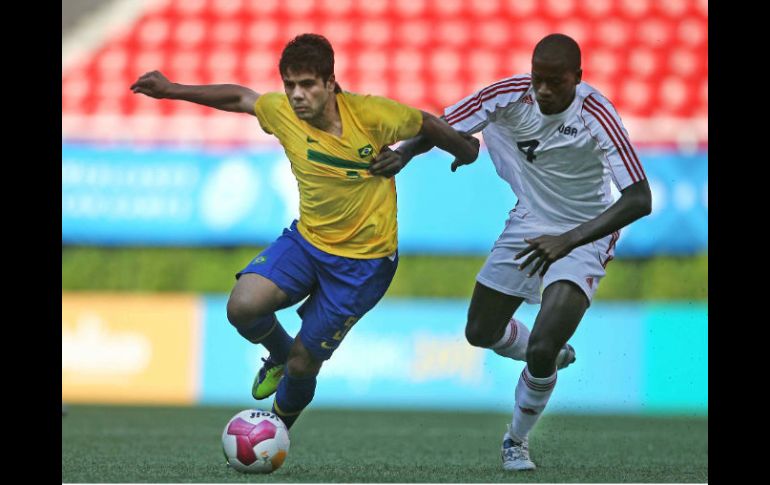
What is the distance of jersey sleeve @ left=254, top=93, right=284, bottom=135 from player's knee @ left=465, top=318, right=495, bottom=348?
165 centimetres

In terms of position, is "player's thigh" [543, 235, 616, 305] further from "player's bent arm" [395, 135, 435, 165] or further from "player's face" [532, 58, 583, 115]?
"player's bent arm" [395, 135, 435, 165]

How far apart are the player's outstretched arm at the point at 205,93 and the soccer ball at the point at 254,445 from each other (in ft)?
4.94

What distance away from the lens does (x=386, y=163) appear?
6.09m

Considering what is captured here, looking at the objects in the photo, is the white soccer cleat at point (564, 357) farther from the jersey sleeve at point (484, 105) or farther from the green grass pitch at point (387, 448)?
the jersey sleeve at point (484, 105)

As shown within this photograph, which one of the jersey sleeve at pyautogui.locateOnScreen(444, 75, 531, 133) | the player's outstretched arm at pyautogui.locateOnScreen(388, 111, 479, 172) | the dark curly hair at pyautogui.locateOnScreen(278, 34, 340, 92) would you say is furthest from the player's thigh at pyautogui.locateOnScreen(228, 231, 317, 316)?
the jersey sleeve at pyautogui.locateOnScreen(444, 75, 531, 133)

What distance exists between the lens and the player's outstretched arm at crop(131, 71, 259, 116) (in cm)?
612

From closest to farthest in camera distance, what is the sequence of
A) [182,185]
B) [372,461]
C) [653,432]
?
1. [372,461]
2. [653,432]
3. [182,185]

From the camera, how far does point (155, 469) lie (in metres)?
6.21

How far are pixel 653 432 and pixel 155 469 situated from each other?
13.8ft

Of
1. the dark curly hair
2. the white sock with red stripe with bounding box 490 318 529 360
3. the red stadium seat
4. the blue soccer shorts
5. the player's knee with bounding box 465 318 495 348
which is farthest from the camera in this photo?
the red stadium seat

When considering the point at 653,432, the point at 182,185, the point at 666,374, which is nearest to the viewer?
the point at 653,432
